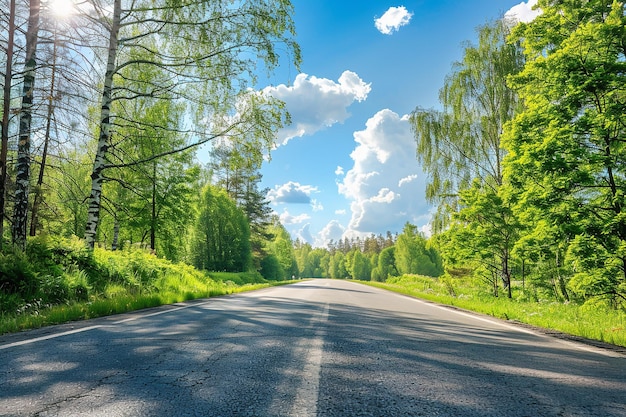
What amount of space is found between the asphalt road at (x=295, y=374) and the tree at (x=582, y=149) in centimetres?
515

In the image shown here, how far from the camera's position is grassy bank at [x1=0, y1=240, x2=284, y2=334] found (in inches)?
236

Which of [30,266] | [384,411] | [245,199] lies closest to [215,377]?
[384,411]

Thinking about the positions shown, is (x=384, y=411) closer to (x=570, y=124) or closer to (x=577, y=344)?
(x=577, y=344)

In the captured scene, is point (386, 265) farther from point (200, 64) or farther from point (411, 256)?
point (200, 64)

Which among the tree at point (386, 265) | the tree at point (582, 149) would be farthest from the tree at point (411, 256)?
the tree at point (582, 149)

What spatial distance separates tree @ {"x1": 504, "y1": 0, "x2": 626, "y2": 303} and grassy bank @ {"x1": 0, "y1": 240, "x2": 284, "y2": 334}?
34.6 ft

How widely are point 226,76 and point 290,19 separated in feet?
9.01

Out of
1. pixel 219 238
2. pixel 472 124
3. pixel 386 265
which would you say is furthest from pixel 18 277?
pixel 386 265

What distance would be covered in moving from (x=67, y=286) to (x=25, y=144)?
356cm

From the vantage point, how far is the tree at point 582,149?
8.27 meters

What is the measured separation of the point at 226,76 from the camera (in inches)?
413

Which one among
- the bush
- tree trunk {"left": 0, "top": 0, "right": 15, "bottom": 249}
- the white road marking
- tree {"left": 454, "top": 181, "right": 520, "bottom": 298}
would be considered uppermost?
tree trunk {"left": 0, "top": 0, "right": 15, "bottom": 249}

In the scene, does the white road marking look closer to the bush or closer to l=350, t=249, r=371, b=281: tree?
the bush

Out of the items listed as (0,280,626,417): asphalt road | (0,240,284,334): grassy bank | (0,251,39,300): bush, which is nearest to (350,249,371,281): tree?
(0,240,284,334): grassy bank
